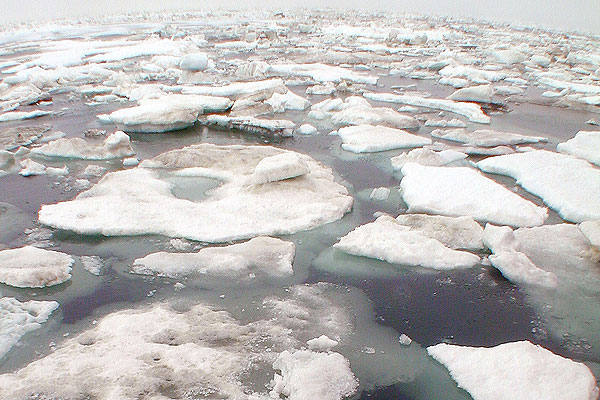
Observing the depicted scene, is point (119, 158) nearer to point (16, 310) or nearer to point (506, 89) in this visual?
point (16, 310)

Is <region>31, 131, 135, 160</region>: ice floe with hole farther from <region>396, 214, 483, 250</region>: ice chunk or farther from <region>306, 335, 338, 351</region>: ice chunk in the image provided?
<region>306, 335, 338, 351</region>: ice chunk

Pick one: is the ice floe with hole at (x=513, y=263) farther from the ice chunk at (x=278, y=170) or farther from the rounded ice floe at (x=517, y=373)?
the ice chunk at (x=278, y=170)

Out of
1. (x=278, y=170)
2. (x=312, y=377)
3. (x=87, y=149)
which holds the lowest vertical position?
(x=87, y=149)

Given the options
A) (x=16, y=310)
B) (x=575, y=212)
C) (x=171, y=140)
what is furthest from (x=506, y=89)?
(x=16, y=310)

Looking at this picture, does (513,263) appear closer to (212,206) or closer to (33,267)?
(212,206)

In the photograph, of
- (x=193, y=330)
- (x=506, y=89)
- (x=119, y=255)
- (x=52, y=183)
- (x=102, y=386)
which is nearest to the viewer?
(x=102, y=386)

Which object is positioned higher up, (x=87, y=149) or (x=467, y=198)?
(x=467, y=198)

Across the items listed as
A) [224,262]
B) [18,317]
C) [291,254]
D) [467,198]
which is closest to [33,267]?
[18,317]
